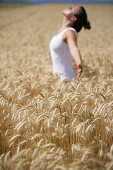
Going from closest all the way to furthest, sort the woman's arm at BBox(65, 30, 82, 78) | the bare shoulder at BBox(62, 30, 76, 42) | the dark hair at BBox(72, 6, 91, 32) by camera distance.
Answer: the woman's arm at BBox(65, 30, 82, 78)
the bare shoulder at BBox(62, 30, 76, 42)
the dark hair at BBox(72, 6, 91, 32)

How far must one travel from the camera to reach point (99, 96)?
2.19m

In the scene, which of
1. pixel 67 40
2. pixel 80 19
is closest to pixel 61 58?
pixel 67 40

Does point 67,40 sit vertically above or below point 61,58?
above

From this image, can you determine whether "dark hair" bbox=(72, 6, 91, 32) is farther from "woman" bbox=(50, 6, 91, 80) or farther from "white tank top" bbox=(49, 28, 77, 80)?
"white tank top" bbox=(49, 28, 77, 80)

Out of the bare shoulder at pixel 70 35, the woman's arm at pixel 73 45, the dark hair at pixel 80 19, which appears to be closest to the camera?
the woman's arm at pixel 73 45

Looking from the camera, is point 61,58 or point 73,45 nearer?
point 73,45

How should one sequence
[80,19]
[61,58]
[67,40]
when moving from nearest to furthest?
[67,40], [80,19], [61,58]

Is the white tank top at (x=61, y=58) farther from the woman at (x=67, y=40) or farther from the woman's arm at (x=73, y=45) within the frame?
the woman's arm at (x=73, y=45)

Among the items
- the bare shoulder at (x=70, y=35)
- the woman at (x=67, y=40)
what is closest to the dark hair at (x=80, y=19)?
the woman at (x=67, y=40)

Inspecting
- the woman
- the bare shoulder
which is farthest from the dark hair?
the bare shoulder

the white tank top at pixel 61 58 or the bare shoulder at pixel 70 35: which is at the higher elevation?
the bare shoulder at pixel 70 35

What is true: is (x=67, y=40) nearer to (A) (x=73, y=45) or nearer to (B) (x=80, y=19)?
(A) (x=73, y=45)

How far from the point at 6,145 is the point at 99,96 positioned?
3.97 feet

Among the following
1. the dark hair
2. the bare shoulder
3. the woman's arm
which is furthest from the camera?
the dark hair
